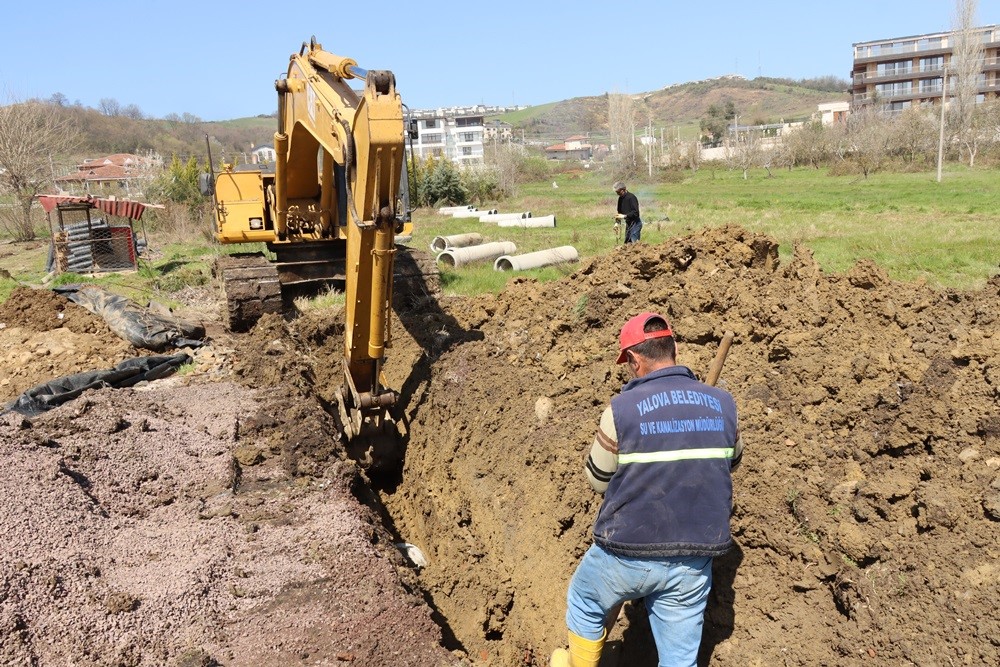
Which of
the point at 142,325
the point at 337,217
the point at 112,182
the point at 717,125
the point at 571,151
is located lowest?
the point at 142,325

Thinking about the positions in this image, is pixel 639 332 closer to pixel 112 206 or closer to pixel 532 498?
pixel 532 498

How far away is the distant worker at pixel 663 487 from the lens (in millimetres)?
3531

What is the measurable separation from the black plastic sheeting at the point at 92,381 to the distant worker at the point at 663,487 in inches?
283

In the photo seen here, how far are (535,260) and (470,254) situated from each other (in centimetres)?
180

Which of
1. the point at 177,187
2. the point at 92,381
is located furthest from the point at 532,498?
the point at 177,187

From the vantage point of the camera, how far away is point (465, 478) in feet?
23.7

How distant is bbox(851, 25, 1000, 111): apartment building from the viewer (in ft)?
241

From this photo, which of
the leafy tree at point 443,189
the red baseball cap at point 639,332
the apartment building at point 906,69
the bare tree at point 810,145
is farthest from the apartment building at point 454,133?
the red baseball cap at point 639,332

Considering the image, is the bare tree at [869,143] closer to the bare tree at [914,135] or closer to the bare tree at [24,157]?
the bare tree at [914,135]

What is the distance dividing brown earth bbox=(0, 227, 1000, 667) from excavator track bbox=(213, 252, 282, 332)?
2512mm

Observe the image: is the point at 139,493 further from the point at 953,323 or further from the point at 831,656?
the point at 953,323

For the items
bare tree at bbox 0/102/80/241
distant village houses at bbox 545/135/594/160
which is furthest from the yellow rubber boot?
distant village houses at bbox 545/135/594/160

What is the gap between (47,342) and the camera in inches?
436

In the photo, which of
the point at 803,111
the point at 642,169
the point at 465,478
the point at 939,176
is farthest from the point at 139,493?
the point at 803,111
